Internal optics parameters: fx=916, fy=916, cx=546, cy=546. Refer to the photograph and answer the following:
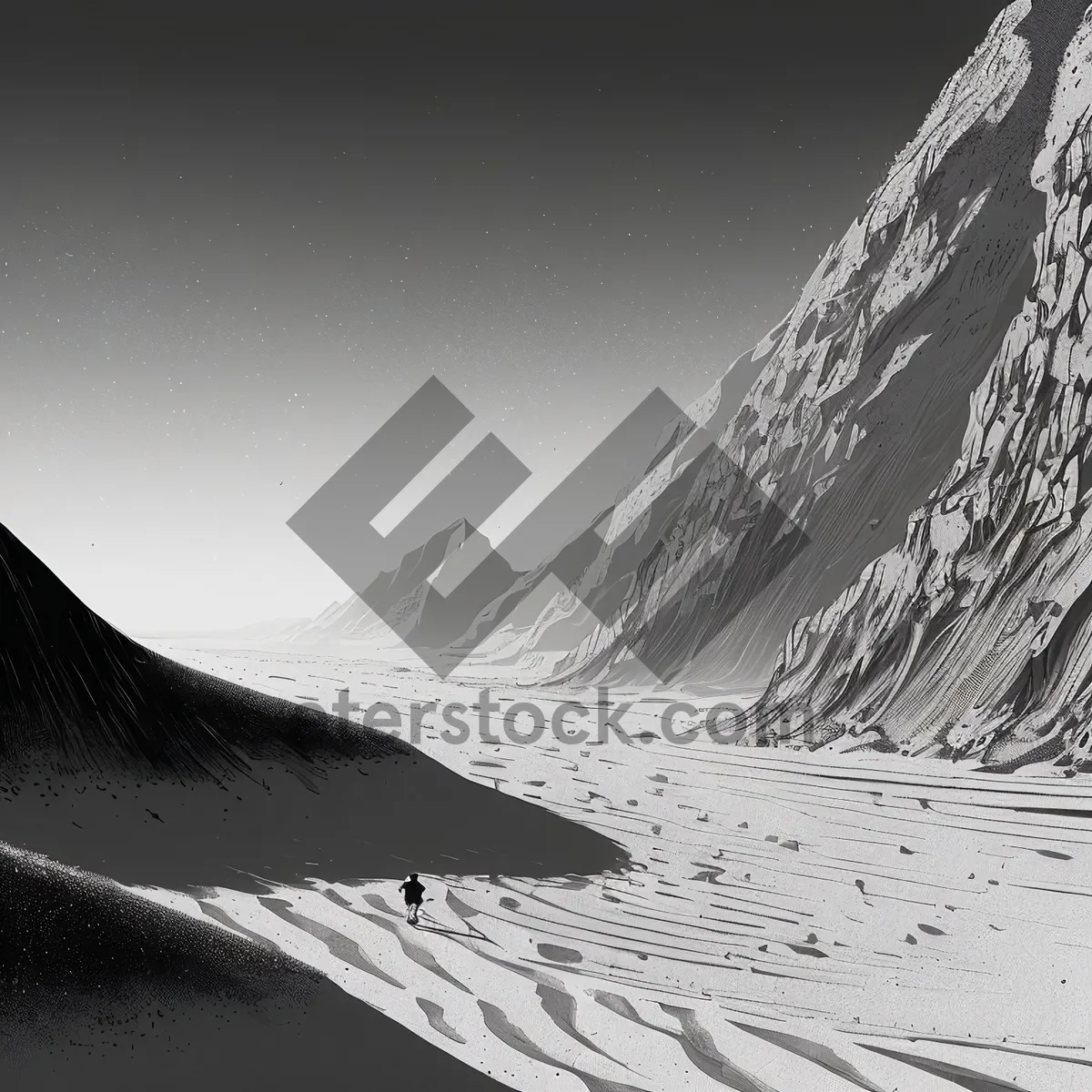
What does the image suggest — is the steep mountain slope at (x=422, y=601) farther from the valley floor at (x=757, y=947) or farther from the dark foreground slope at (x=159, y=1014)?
the dark foreground slope at (x=159, y=1014)

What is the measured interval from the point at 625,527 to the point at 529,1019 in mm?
64305

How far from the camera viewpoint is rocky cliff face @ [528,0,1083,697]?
42594 mm

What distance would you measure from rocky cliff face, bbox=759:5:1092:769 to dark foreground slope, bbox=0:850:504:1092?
20.5 metres

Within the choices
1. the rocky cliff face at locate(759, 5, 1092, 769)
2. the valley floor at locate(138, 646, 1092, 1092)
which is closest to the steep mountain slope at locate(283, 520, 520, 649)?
the rocky cliff face at locate(759, 5, 1092, 769)

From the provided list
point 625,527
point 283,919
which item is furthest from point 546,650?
point 283,919

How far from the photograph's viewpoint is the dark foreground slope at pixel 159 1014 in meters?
8.02

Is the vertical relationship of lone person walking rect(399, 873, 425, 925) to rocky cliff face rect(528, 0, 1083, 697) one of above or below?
below

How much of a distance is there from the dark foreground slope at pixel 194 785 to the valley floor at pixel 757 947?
4.43 feet

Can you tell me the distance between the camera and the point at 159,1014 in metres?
8.77

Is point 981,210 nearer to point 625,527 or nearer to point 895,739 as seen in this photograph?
point 895,739

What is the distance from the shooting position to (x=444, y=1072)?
8.45 m
